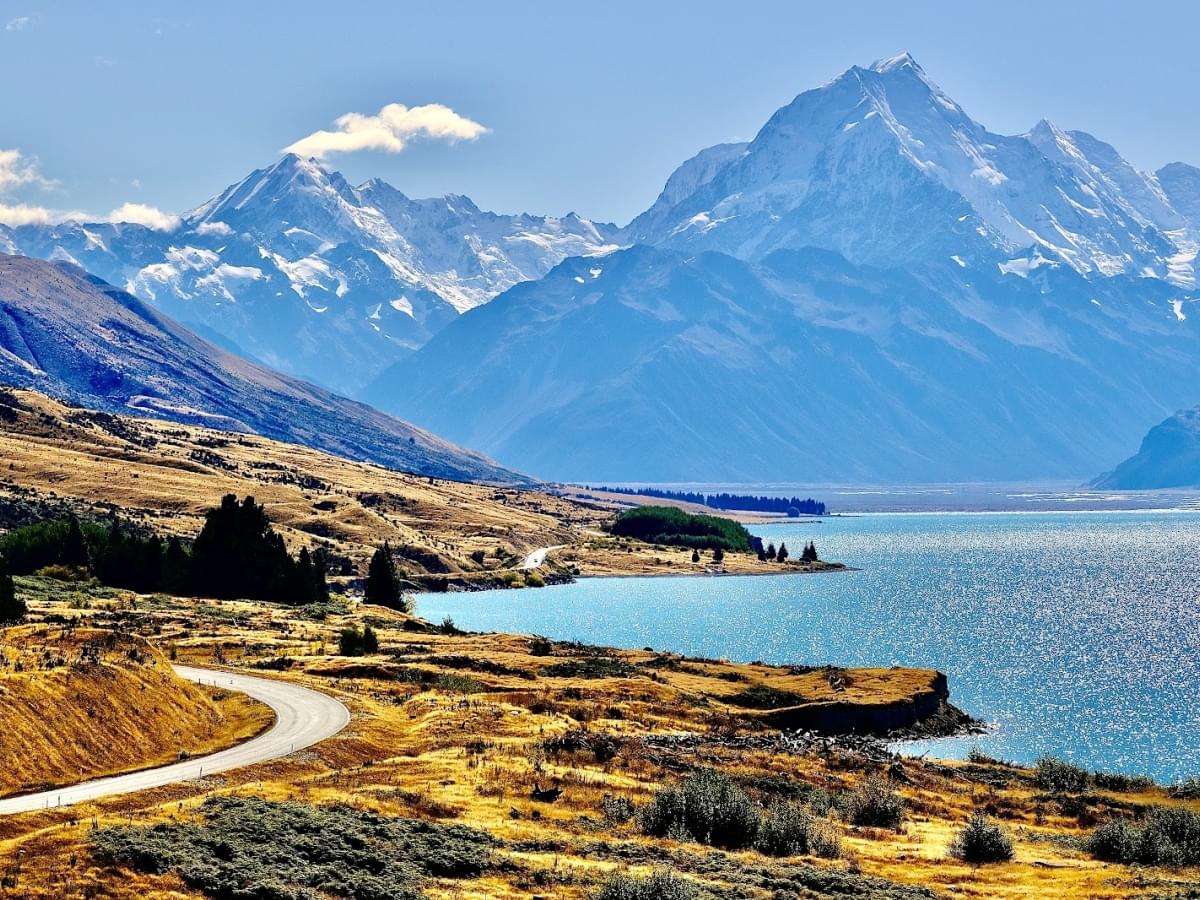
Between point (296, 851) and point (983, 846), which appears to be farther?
point (983, 846)

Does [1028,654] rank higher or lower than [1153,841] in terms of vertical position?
higher

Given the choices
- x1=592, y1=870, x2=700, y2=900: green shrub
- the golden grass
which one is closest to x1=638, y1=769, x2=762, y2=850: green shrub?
the golden grass

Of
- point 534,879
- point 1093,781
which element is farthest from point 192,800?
point 1093,781

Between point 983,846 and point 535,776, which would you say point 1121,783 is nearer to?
point 983,846

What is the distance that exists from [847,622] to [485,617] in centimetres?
5351

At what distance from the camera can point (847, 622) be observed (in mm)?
189250

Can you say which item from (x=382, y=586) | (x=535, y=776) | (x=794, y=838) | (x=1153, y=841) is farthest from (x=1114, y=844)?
(x=382, y=586)

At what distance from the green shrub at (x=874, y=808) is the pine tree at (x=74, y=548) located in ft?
358

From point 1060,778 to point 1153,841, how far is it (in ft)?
84.4

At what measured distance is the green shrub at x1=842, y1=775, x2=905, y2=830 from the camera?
176 feet

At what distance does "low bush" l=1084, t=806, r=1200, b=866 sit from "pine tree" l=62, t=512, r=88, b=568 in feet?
390

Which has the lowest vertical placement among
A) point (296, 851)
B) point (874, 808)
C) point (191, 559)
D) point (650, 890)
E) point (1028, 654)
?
point (874, 808)

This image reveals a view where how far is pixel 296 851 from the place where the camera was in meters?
38.2

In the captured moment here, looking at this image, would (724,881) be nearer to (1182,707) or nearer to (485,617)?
(1182,707)
